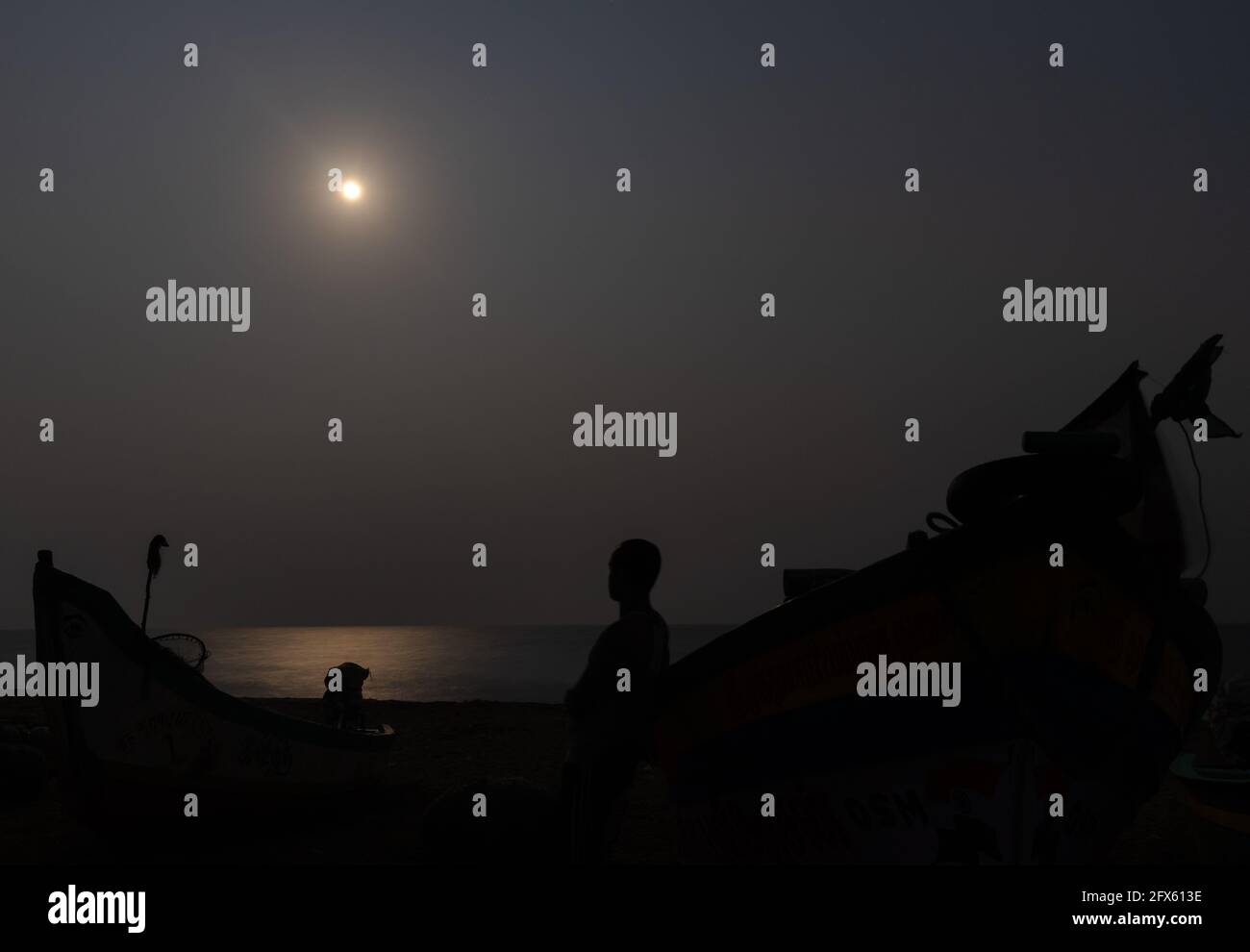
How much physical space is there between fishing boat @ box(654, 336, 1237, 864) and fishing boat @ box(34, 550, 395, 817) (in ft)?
23.0

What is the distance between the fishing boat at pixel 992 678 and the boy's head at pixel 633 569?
90cm

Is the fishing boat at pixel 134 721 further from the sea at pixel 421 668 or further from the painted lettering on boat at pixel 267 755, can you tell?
the sea at pixel 421 668

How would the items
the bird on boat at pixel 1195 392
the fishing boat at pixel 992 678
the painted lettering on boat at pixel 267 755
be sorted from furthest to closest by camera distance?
the painted lettering on boat at pixel 267 755
the bird on boat at pixel 1195 392
the fishing boat at pixel 992 678

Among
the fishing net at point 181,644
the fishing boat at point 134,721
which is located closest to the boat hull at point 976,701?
the fishing boat at point 134,721

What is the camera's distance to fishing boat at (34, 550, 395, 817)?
33.7 feet

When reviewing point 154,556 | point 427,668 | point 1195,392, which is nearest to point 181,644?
point 154,556

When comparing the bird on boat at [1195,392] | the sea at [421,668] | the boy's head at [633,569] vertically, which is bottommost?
the sea at [421,668]

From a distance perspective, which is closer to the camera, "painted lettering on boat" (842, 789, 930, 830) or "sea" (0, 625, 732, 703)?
"painted lettering on boat" (842, 789, 930, 830)

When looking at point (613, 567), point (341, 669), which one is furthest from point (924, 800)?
point (341, 669)

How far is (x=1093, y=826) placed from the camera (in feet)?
19.7

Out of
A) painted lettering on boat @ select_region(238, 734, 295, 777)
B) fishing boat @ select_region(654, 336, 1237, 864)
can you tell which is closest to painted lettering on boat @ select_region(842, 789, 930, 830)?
fishing boat @ select_region(654, 336, 1237, 864)

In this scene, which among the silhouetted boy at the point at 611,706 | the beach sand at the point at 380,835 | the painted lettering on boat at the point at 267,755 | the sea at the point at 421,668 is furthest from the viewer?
the sea at the point at 421,668

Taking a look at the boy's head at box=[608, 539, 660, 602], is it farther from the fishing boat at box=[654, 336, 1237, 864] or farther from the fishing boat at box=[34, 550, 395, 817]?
the fishing boat at box=[34, 550, 395, 817]

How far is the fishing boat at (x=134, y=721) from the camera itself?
33.7 ft
